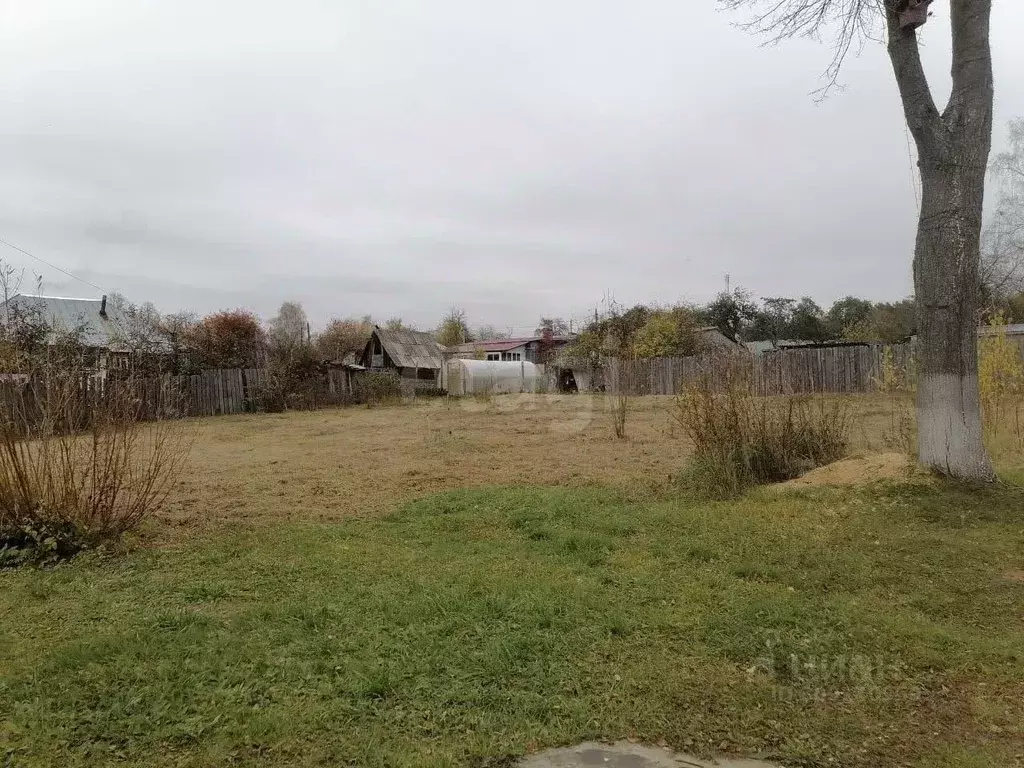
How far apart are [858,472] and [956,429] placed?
924 mm

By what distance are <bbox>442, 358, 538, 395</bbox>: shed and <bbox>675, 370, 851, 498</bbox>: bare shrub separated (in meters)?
21.0

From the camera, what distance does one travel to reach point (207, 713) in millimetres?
2461

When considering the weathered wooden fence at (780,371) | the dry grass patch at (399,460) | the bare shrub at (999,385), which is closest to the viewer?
the dry grass patch at (399,460)

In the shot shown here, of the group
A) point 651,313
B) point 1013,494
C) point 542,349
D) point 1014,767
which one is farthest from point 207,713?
point 542,349

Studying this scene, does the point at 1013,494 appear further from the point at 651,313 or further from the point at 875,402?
the point at 651,313

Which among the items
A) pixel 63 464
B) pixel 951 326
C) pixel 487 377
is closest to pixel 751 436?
pixel 951 326

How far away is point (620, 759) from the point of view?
87.4 inches

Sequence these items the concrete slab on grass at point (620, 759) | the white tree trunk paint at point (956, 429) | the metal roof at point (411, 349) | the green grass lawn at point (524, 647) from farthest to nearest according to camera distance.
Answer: the metal roof at point (411, 349) → the white tree trunk paint at point (956, 429) → the green grass lawn at point (524, 647) → the concrete slab on grass at point (620, 759)

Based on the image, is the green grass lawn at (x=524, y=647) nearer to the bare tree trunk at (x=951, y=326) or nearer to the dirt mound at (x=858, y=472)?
the bare tree trunk at (x=951, y=326)

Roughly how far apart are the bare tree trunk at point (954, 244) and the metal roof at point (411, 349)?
2687 cm

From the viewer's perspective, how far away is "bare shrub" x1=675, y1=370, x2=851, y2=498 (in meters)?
6.80

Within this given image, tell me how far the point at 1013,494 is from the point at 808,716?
4527 millimetres

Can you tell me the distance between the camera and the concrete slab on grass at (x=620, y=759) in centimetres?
218

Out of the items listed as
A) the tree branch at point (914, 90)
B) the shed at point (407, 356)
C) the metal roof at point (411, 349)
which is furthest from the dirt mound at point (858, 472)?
the metal roof at point (411, 349)
